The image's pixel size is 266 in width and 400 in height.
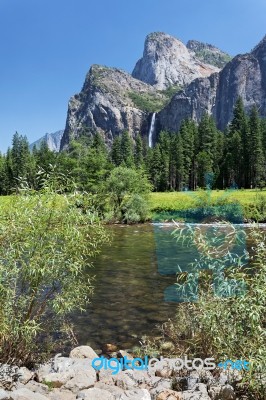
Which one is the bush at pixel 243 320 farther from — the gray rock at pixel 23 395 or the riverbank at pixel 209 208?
the riverbank at pixel 209 208

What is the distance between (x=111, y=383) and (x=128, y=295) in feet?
28.7

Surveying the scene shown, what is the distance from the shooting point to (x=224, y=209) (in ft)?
170

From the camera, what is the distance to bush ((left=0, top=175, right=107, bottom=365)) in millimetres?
7391

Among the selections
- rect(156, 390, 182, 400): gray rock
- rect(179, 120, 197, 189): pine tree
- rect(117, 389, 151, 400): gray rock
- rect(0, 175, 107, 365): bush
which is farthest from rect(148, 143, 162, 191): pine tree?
rect(117, 389, 151, 400): gray rock

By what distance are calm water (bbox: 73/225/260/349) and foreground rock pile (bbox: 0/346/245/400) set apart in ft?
10.4

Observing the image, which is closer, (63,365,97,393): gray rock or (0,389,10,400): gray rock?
(0,389,10,400): gray rock

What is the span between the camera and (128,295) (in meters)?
16.3

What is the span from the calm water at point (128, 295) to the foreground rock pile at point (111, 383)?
317 centimetres

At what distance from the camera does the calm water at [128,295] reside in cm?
1209

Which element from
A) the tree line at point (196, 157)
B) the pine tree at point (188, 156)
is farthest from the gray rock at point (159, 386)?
the pine tree at point (188, 156)

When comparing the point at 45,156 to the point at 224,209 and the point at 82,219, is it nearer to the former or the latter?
the point at 224,209

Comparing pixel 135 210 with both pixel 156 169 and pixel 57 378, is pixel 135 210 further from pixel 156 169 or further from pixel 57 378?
pixel 156 169

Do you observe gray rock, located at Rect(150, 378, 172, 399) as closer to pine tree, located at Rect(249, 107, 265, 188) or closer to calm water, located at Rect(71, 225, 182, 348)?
calm water, located at Rect(71, 225, 182, 348)

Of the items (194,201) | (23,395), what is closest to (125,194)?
(194,201)
